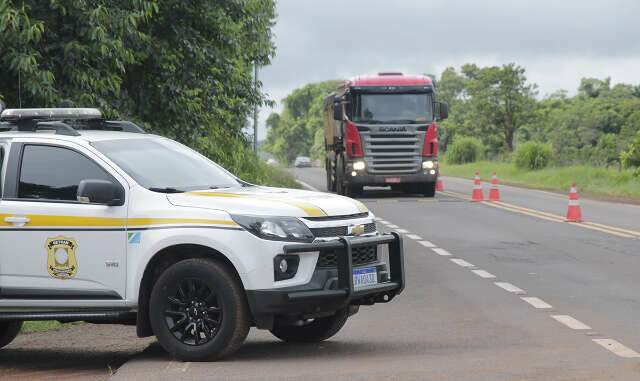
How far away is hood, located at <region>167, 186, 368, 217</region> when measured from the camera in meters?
8.66

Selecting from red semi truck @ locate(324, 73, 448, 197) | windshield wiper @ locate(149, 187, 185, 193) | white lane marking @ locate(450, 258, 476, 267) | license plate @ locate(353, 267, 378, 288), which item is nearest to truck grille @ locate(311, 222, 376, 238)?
license plate @ locate(353, 267, 378, 288)

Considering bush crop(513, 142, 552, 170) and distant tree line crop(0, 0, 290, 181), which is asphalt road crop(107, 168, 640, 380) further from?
bush crop(513, 142, 552, 170)

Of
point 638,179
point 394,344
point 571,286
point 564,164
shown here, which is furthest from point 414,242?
point 564,164

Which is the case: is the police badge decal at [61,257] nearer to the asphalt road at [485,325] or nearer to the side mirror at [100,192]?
the side mirror at [100,192]

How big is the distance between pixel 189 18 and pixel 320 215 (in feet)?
32.0

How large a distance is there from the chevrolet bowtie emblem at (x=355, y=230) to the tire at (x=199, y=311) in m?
0.91

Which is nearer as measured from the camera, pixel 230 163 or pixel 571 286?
pixel 571 286

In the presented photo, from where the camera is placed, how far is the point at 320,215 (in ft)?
28.8

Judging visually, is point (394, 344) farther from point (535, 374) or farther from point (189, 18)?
point (189, 18)

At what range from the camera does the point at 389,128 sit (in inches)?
1367

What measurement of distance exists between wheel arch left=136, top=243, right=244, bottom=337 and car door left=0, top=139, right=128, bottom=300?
0.15 meters

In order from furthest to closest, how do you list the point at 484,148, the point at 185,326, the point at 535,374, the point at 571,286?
1. the point at 484,148
2. the point at 571,286
3. the point at 185,326
4. the point at 535,374

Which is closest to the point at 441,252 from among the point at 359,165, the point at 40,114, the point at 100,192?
the point at 40,114

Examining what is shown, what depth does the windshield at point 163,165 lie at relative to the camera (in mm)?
9195
